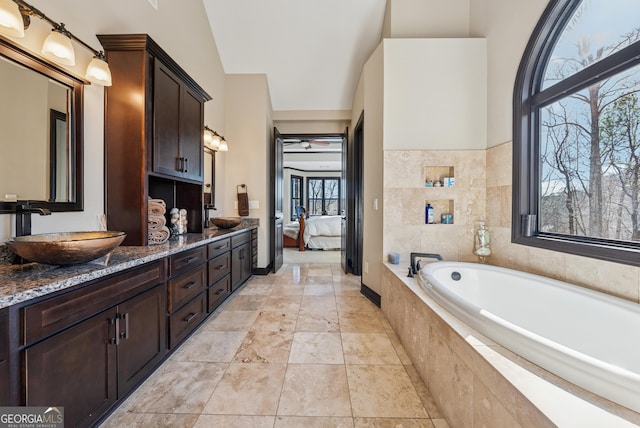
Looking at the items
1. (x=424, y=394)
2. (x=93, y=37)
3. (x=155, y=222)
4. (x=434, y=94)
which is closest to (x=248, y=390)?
(x=424, y=394)

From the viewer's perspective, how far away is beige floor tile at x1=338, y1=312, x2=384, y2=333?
216 cm

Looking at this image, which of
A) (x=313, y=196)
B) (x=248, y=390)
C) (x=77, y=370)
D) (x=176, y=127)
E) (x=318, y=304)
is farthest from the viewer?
(x=313, y=196)

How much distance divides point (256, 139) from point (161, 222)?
7.13ft

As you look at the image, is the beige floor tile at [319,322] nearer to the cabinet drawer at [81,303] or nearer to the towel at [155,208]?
the cabinet drawer at [81,303]

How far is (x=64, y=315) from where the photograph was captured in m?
1.00

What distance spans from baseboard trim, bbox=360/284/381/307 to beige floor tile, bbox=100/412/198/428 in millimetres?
1895

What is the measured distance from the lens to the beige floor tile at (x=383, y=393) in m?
1.31

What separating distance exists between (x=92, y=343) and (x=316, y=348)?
1.34m

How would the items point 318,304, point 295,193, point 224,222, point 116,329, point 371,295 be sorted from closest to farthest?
point 116,329 < point 318,304 < point 371,295 < point 224,222 < point 295,193

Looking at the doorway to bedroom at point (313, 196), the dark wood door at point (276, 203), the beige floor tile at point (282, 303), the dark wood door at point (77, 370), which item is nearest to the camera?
the dark wood door at point (77, 370)

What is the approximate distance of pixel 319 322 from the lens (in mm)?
2285

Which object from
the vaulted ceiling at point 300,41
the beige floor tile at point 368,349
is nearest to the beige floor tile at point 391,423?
the beige floor tile at point 368,349

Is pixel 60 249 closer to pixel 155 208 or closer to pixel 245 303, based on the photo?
pixel 155 208

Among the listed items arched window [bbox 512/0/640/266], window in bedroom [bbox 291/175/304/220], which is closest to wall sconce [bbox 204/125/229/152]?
arched window [bbox 512/0/640/266]
